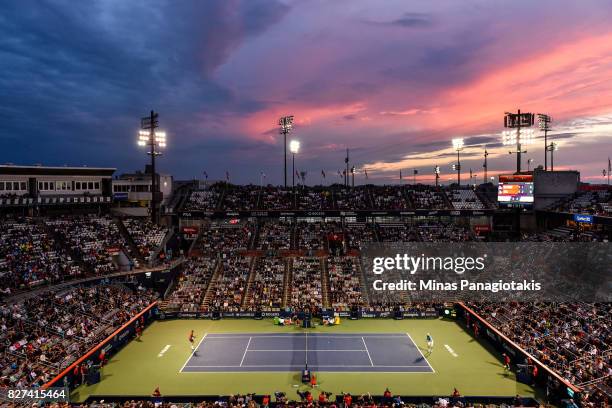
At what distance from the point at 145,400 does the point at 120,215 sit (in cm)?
3600

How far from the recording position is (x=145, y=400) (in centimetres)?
2247

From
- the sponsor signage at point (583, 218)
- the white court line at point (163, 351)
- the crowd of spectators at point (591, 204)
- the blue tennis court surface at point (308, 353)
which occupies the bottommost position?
the blue tennis court surface at point (308, 353)

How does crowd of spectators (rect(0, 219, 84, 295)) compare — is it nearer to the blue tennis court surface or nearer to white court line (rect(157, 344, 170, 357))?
white court line (rect(157, 344, 170, 357))

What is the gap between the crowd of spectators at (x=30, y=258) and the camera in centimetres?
3419

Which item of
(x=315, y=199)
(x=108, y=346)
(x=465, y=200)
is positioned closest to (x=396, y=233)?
(x=465, y=200)

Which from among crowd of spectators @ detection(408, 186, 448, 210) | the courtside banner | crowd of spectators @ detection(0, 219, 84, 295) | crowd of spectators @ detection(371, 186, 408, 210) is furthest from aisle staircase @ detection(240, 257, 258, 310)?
crowd of spectators @ detection(408, 186, 448, 210)

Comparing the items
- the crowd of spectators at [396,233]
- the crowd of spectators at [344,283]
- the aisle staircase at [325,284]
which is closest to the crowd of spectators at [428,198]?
the crowd of spectators at [396,233]

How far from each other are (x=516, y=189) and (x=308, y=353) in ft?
92.1

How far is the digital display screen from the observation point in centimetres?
4509

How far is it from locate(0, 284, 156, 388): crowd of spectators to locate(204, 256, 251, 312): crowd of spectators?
6134mm

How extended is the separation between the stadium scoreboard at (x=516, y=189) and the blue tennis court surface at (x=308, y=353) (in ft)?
65.7

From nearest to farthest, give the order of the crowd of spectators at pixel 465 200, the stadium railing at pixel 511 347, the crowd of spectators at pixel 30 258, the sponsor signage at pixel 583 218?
the stadium railing at pixel 511 347 < the crowd of spectators at pixel 30 258 < the sponsor signage at pixel 583 218 < the crowd of spectators at pixel 465 200

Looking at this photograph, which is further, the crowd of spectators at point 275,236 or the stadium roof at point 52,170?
the crowd of spectators at point 275,236

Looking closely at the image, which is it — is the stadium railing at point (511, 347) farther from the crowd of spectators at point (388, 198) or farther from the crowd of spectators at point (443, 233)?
the crowd of spectators at point (388, 198)
